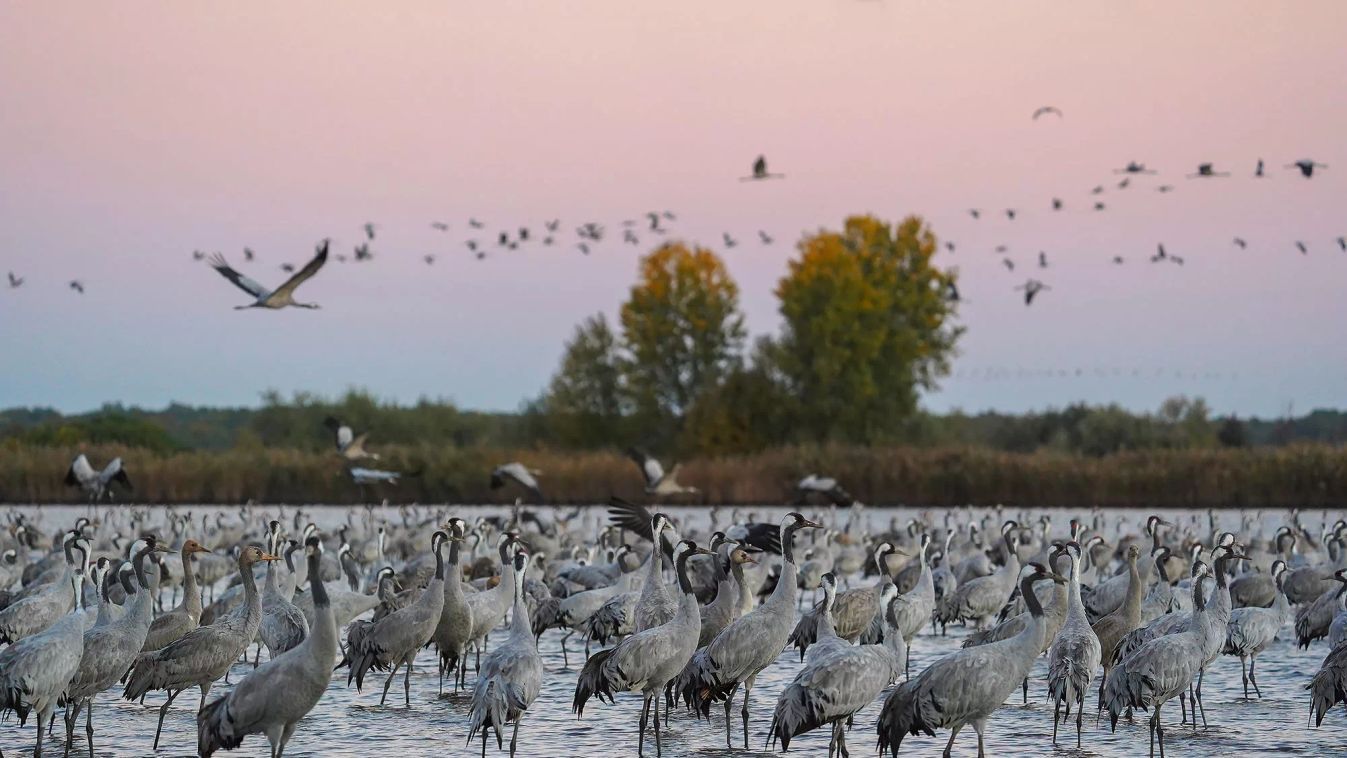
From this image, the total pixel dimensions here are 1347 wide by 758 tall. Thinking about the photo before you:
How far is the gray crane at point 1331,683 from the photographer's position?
38.3 feet

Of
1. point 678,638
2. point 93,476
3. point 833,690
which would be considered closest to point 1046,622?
point 833,690

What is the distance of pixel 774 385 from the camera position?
6438 centimetres

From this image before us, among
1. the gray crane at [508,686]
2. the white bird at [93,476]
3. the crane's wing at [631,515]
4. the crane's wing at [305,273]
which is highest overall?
the crane's wing at [305,273]

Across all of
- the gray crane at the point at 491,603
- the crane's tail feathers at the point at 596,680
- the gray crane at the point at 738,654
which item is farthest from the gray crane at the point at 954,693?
the gray crane at the point at 491,603

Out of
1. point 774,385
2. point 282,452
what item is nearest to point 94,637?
point 282,452

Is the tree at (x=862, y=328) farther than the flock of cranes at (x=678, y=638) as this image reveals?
Yes

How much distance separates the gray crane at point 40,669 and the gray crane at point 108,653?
0.33 meters

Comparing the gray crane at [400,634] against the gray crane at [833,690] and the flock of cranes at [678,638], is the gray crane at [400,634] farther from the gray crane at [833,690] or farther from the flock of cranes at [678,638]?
the gray crane at [833,690]

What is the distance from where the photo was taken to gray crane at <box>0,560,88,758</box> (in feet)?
35.6

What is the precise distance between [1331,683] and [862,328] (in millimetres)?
51749

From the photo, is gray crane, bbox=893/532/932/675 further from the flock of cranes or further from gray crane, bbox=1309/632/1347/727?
gray crane, bbox=1309/632/1347/727

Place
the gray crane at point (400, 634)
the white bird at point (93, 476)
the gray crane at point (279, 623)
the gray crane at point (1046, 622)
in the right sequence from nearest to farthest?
the gray crane at point (1046, 622), the gray crane at point (400, 634), the gray crane at point (279, 623), the white bird at point (93, 476)

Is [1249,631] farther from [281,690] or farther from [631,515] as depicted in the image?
[281,690]

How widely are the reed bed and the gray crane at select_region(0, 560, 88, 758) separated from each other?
3258 centimetres
